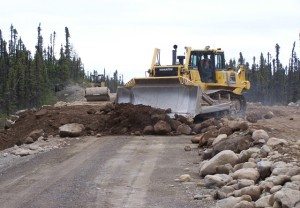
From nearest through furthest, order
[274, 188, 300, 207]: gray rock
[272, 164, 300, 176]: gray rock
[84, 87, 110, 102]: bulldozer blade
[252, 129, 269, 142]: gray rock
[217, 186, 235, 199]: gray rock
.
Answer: [274, 188, 300, 207]: gray rock
[272, 164, 300, 176]: gray rock
[217, 186, 235, 199]: gray rock
[252, 129, 269, 142]: gray rock
[84, 87, 110, 102]: bulldozer blade

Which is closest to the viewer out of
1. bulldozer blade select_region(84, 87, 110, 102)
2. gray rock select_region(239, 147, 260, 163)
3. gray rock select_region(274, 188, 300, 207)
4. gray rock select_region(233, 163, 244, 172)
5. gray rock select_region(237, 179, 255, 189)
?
gray rock select_region(274, 188, 300, 207)

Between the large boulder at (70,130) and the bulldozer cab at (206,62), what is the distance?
6870 millimetres

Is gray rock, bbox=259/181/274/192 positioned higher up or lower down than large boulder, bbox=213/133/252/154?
lower down

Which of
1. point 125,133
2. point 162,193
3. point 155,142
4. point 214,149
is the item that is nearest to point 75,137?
point 125,133

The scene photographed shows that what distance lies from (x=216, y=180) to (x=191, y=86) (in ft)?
30.3

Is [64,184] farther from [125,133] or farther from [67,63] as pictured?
[67,63]

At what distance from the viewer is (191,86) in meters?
18.7

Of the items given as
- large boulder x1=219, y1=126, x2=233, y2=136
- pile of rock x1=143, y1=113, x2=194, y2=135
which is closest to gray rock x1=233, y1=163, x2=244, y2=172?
large boulder x1=219, y1=126, x2=233, y2=136

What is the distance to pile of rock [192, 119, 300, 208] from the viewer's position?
7.72 m

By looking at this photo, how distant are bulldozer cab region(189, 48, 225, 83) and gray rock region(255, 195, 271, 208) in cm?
1495

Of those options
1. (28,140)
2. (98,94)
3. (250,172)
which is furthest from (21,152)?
(98,94)

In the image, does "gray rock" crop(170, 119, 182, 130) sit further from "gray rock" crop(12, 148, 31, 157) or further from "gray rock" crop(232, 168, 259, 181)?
"gray rock" crop(232, 168, 259, 181)

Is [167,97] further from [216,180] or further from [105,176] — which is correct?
[216,180]

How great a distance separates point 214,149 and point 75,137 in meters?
6.29
